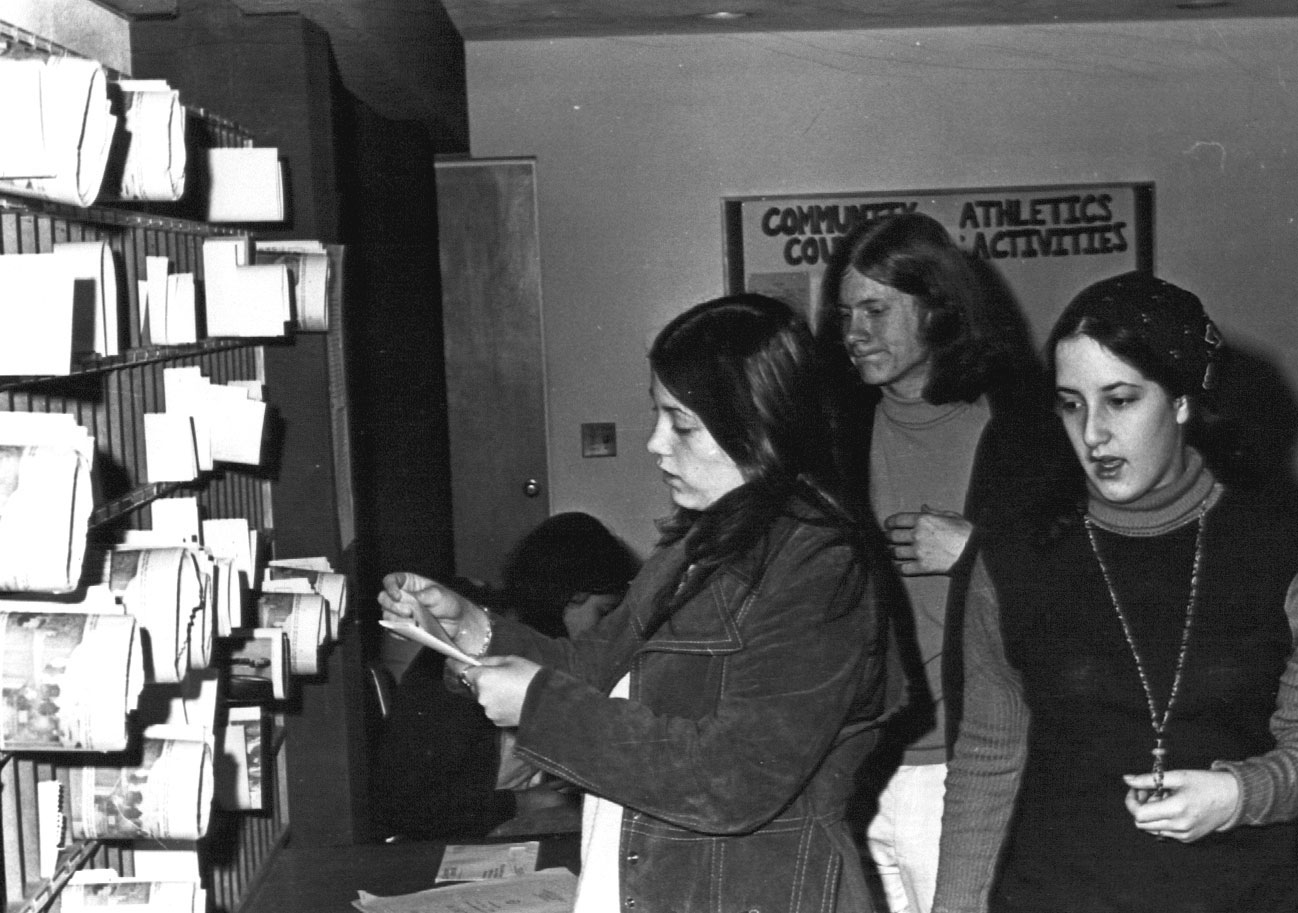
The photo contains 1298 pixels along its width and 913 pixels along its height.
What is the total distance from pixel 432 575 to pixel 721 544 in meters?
2.06

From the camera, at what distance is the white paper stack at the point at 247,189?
169cm

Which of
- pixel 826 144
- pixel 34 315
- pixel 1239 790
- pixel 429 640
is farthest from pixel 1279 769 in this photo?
pixel 826 144

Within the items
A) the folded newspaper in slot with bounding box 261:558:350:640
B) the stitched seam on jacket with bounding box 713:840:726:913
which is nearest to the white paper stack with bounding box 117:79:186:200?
the folded newspaper in slot with bounding box 261:558:350:640

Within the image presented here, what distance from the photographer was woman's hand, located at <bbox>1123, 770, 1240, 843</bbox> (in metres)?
1.19

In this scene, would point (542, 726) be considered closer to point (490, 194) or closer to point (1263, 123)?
point (490, 194)

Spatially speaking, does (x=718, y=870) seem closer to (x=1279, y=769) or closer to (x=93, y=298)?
(x=1279, y=769)

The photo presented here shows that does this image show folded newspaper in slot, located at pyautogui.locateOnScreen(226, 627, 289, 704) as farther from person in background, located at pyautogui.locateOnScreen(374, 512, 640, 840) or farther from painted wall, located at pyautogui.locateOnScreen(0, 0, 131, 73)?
painted wall, located at pyautogui.locateOnScreen(0, 0, 131, 73)

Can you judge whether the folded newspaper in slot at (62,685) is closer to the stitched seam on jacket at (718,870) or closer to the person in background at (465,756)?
the stitched seam on jacket at (718,870)

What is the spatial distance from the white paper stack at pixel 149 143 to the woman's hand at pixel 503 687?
0.52 meters

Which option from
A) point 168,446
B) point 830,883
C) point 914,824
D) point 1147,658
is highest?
point 168,446

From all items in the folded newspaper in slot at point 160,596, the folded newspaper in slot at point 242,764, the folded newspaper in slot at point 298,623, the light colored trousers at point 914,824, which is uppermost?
the folded newspaper in slot at point 160,596

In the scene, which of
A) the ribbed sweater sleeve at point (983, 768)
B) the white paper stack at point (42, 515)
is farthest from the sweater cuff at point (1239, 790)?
the white paper stack at point (42, 515)

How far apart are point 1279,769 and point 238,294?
1201 mm

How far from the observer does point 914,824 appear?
78.6 inches
